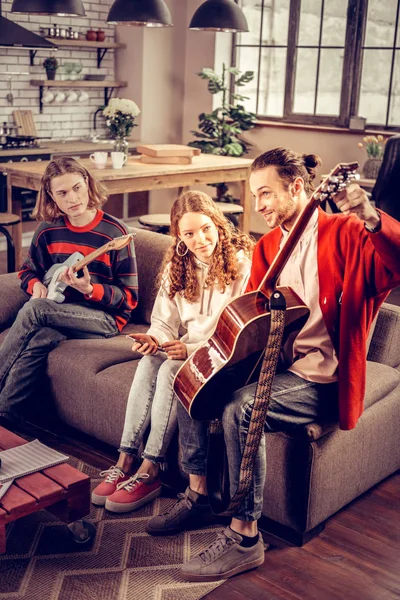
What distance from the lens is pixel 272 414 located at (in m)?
2.23

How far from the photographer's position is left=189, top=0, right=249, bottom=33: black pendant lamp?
16.8 feet

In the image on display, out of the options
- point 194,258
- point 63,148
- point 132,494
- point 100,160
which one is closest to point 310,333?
point 194,258

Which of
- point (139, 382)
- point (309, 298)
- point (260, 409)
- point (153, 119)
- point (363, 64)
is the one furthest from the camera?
point (153, 119)

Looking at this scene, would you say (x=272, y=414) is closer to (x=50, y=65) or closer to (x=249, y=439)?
(x=249, y=439)

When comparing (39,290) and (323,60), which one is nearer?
(39,290)

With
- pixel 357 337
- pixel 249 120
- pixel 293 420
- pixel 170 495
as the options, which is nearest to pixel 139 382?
pixel 170 495

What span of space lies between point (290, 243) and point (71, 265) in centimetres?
129

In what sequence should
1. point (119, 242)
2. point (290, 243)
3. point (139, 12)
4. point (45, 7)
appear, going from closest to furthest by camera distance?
point (290, 243), point (119, 242), point (139, 12), point (45, 7)

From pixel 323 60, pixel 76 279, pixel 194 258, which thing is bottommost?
pixel 76 279

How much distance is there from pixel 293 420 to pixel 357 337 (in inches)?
12.4

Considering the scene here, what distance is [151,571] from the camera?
222cm

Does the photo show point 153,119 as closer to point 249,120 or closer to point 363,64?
point 249,120

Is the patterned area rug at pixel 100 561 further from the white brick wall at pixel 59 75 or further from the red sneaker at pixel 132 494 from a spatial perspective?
the white brick wall at pixel 59 75

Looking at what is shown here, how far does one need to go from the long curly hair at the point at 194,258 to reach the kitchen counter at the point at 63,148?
366 cm
